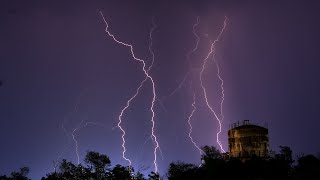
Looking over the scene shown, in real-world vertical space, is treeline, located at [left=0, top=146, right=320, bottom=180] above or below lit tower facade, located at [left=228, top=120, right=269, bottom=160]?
below

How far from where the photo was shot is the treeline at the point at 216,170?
4288 cm

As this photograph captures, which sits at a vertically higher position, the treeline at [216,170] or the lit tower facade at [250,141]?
the lit tower facade at [250,141]

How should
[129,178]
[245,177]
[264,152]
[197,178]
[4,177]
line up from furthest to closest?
[264,152], [4,177], [129,178], [197,178], [245,177]

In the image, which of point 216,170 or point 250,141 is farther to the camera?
point 250,141

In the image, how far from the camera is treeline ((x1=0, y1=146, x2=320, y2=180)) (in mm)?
42875

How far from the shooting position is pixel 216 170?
42.9m

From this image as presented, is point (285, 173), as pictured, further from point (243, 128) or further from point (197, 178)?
point (243, 128)

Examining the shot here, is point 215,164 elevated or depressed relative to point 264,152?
depressed

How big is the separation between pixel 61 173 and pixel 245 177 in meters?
19.5

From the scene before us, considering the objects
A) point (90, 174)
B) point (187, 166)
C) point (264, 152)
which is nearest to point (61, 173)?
point (90, 174)

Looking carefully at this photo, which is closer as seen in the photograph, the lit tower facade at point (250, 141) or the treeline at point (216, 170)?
the treeline at point (216, 170)

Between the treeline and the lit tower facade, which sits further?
the lit tower facade

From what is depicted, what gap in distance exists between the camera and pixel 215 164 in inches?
1713

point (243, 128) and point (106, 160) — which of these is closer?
point (106, 160)
